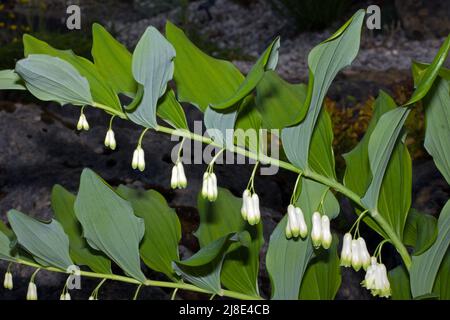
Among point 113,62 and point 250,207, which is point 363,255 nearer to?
point 250,207

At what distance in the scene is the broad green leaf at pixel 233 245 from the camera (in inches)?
51.9

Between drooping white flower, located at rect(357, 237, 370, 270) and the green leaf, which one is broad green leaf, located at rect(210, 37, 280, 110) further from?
the green leaf

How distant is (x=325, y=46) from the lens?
3.28 ft

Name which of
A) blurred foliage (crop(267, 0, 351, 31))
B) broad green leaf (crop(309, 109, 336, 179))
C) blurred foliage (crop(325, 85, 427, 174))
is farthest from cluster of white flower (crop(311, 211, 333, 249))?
blurred foliage (crop(267, 0, 351, 31))

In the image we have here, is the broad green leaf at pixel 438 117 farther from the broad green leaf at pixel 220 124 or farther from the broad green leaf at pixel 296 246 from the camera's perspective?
the broad green leaf at pixel 220 124

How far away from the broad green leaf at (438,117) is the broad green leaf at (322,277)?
0.28 m

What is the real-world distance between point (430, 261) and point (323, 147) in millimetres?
257

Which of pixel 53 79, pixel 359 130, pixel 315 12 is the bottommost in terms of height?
pixel 53 79

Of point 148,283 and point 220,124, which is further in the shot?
point 148,283

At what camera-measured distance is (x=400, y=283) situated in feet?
4.69

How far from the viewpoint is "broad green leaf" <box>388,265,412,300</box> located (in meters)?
1.42

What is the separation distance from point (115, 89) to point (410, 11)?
6.98m

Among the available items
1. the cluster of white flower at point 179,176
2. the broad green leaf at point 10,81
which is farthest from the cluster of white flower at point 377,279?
the broad green leaf at point 10,81

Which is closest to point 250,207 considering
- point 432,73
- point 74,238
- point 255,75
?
point 255,75
